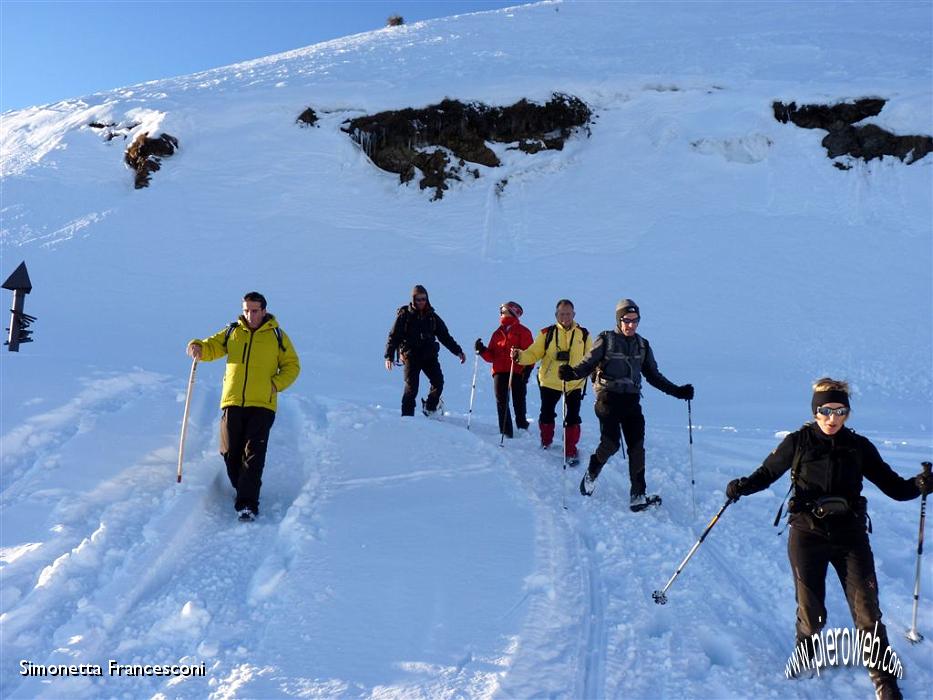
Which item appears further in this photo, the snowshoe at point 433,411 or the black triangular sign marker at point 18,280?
the black triangular sign marker at point 18,280

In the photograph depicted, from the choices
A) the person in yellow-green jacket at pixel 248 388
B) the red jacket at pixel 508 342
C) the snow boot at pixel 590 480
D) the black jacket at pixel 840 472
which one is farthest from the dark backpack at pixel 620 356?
the person in yellow-green jacket at pixel 248 388

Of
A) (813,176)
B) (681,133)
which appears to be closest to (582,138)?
(681,133)

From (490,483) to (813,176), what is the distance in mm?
20494

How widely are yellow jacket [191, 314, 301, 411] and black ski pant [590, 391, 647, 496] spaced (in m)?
2.93

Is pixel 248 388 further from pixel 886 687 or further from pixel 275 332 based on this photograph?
pixel 886 687

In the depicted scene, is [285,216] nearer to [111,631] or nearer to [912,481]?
[111,631]

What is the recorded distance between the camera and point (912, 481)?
369 centimetres

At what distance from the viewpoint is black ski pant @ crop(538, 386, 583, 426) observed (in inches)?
310

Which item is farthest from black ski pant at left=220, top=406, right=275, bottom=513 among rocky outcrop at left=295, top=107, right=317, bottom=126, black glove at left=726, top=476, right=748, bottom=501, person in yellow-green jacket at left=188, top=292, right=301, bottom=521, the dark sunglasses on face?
rocky outcrop at left=295, top=107, right=317, bottom=126

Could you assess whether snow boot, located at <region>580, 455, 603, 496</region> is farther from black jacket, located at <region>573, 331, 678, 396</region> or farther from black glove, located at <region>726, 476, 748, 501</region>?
black glove, located at <region>726, 476, 748, 501</region>

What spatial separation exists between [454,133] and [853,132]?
14.0 meters

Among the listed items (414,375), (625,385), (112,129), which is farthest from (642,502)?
(112,129)

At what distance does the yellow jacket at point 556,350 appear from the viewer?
313 inches

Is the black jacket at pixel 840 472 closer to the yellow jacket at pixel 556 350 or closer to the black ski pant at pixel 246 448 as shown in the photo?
the yellow jacket at pixel 556 350
